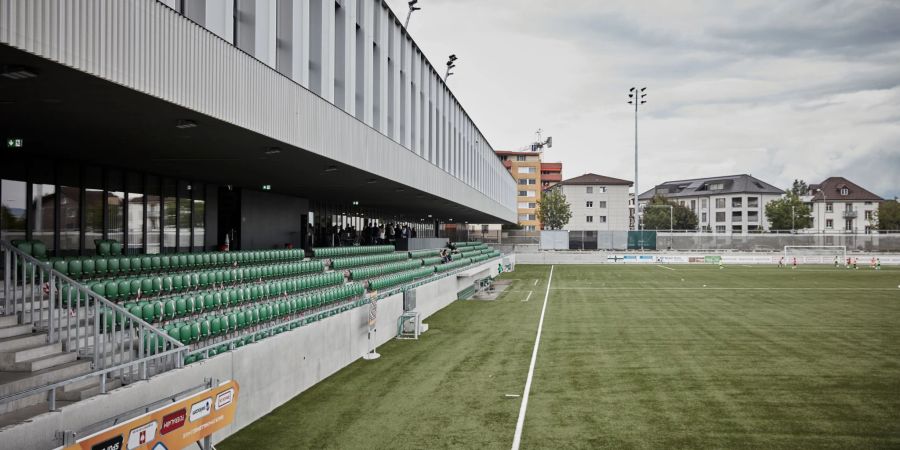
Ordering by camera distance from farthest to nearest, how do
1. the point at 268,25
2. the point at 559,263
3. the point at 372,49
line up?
1. the point at 559,263
2. the point at 372,49
3. the point at 268,25

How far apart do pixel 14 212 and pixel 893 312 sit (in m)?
32.1

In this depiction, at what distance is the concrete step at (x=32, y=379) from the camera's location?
23.7 ft

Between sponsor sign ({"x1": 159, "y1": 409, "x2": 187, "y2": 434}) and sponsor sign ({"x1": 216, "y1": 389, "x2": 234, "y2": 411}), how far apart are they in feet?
2.66

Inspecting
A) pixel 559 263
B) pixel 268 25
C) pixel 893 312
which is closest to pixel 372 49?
pixel 268 25

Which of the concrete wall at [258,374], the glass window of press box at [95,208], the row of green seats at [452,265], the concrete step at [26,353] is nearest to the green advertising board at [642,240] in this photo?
the row of green seats at [452,265]

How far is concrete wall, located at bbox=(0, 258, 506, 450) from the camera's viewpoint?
21.7ft

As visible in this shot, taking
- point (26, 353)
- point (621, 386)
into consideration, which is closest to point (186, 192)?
point (26, 353)

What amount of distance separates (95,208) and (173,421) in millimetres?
11145

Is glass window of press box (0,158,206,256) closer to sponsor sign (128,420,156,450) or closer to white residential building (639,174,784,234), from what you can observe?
sponsor sign (128,420,156,450)

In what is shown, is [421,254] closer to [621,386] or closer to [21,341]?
[621,386]

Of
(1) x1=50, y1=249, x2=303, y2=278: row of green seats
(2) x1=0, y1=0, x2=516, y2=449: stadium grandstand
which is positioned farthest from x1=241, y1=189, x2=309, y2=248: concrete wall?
(1) x1=50, y1=249, x2=303, y2=278: row of green seats

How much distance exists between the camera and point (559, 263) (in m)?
68.9

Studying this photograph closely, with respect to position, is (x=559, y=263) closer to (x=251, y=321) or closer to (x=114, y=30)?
(x=251, y=321)

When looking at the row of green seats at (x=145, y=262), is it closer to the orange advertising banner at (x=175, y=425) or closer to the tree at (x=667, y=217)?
the orange advertising banner at (x=175, y=425)
